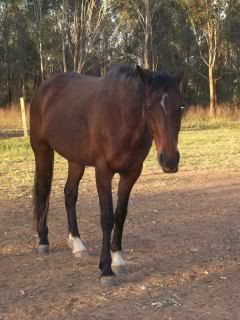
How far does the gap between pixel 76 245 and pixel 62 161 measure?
20.9ft

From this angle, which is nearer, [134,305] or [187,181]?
[134,305]

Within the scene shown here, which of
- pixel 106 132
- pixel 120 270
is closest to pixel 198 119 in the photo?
pixel 120 270

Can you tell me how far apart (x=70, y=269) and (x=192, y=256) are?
3.84ft

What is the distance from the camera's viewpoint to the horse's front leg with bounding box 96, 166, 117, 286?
3.72m

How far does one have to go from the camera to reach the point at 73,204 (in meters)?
4.82

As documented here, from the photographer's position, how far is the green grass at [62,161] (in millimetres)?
7887

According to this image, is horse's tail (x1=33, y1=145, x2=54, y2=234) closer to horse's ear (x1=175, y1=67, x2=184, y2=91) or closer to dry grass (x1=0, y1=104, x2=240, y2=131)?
horse's ear (x1=175, y1=67, x2=184, y2=91)

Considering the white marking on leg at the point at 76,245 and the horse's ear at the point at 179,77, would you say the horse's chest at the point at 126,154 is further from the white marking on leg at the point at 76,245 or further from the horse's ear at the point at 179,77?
the white marking on leg at the point at 76,245

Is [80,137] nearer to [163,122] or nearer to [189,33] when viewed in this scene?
[163,122]

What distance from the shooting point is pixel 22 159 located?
11062mm

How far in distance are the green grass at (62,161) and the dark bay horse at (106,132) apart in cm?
239

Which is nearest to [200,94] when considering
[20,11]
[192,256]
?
[20,11]

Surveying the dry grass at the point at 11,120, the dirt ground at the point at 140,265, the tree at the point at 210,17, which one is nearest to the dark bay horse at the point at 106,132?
the dirt ground at the point at 140,265

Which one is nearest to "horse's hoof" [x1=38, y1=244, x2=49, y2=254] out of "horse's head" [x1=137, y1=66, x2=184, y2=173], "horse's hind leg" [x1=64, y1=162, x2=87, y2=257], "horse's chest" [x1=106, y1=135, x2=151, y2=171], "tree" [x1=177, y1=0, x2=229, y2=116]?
"horse's hind leg" [x1=64, y1=162, x2=87, y2=257]
